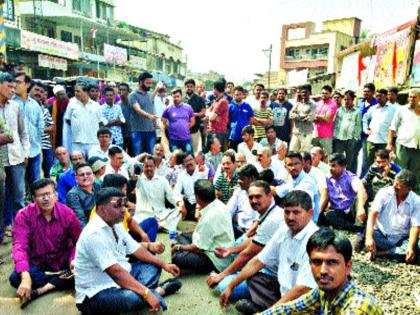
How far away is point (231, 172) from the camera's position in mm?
5105

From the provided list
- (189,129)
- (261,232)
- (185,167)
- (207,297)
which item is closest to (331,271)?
(261,232)

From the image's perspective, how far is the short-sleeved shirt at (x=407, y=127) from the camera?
18.2 feet

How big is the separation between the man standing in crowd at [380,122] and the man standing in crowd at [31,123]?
219 inches

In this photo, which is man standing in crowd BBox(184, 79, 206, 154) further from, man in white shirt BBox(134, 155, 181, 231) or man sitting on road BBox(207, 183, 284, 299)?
man sitting on road BBox(207, 183, 284, 299)

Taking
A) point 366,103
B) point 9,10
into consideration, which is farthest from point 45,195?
point 9,10

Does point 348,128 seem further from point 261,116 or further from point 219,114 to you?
point 219,114

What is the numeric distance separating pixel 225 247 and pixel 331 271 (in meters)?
1.90

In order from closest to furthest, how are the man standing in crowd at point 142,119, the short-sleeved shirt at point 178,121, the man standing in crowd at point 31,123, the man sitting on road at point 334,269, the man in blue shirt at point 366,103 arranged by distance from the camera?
the man sitting on road at point 334,269 < the man standing in crowd at point 31,123 < the man standing in crowd at point 142,119 < the short-sleeved shirt at point 178,121 < the man in blue shirt at point 366,103

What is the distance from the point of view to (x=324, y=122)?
7156mm

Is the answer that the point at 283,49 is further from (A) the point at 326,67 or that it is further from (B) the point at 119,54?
(B) the point at 119,54

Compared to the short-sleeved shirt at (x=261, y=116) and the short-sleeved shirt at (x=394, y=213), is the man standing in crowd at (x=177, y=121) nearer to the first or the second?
the short-sleeved shirt at (x=261, y=116)

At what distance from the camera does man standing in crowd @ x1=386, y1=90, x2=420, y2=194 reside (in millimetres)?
5566

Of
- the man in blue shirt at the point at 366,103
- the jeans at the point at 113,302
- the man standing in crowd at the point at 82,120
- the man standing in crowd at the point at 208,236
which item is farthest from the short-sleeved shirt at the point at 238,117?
the jeans at the point at 113,302

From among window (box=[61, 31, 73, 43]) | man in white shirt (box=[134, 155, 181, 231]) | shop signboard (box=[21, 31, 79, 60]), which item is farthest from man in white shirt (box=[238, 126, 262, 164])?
window (box=[61, 31, 73, 43])
